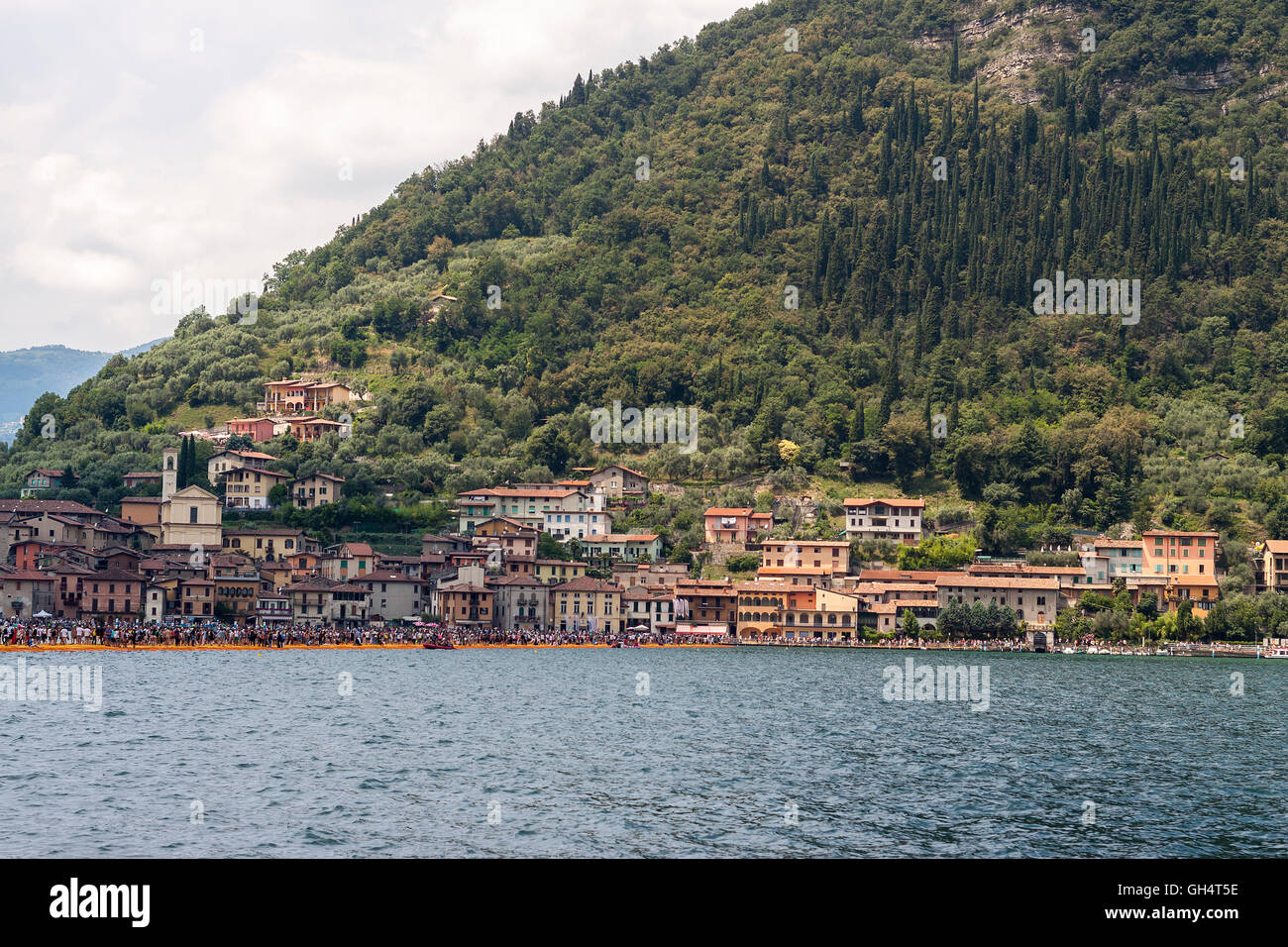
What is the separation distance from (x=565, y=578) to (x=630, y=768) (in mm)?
71133

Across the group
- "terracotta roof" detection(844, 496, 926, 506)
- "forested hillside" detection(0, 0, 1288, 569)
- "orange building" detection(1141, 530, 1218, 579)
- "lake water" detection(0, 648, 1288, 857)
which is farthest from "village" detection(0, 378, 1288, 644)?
"lake water" detection(0, 648, 1288, 857)

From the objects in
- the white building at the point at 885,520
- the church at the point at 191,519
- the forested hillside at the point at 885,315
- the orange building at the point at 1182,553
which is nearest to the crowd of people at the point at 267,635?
the church at the point at 191,519

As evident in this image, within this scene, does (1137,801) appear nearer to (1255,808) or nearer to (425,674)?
(1255,808)

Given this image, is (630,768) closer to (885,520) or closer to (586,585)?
(586,585)

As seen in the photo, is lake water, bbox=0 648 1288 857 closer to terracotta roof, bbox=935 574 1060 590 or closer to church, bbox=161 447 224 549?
terracotta roof, bbox=935 574 1060 590

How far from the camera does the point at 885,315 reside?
14912cm

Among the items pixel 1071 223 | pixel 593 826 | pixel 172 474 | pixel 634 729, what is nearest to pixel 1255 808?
pixel 593 826

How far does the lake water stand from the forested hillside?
5455cm

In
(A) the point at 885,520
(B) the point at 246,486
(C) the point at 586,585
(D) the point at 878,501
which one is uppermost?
(B) the point at 246,486

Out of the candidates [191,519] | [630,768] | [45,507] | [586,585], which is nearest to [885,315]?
[586,585]

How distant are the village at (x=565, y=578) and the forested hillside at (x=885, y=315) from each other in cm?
863

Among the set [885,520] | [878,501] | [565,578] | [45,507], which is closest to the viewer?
[45,507]

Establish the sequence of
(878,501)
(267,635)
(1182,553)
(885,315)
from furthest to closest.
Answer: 1. (885,315)
2. (878,501)
3. (1182,553)
4. (267,635)
